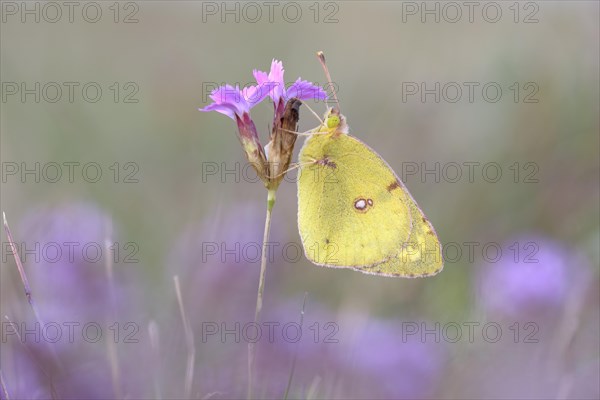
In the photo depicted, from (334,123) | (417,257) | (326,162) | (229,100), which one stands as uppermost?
(229,100)

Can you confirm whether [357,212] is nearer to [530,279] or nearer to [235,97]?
[235,97]

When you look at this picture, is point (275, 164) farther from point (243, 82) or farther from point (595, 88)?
point (243, 82)

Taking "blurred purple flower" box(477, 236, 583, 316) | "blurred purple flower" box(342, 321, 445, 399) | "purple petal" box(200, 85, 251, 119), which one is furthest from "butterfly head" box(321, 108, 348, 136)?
"blurred purple flower" box(477, 236, 583, 316)

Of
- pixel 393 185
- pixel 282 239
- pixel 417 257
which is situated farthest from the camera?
pixel 282 239

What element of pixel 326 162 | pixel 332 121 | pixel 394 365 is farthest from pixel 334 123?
pixel 394 365

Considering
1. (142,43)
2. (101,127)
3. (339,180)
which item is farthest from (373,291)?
(142,43)

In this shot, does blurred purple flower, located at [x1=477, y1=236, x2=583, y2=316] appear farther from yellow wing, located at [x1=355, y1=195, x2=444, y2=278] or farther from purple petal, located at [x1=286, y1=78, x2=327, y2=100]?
purple petal, located at [x1=286, y1=78, x2=327, y2=100]

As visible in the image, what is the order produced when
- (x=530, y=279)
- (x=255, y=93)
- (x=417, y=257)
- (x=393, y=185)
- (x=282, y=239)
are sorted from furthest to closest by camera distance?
(x=282, y=239) → (x=530, y=279) → (x=393, y=185) → (x=417, y=257) → (x=255, y=93)

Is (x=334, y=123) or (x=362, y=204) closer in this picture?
(x=334, y=123)
